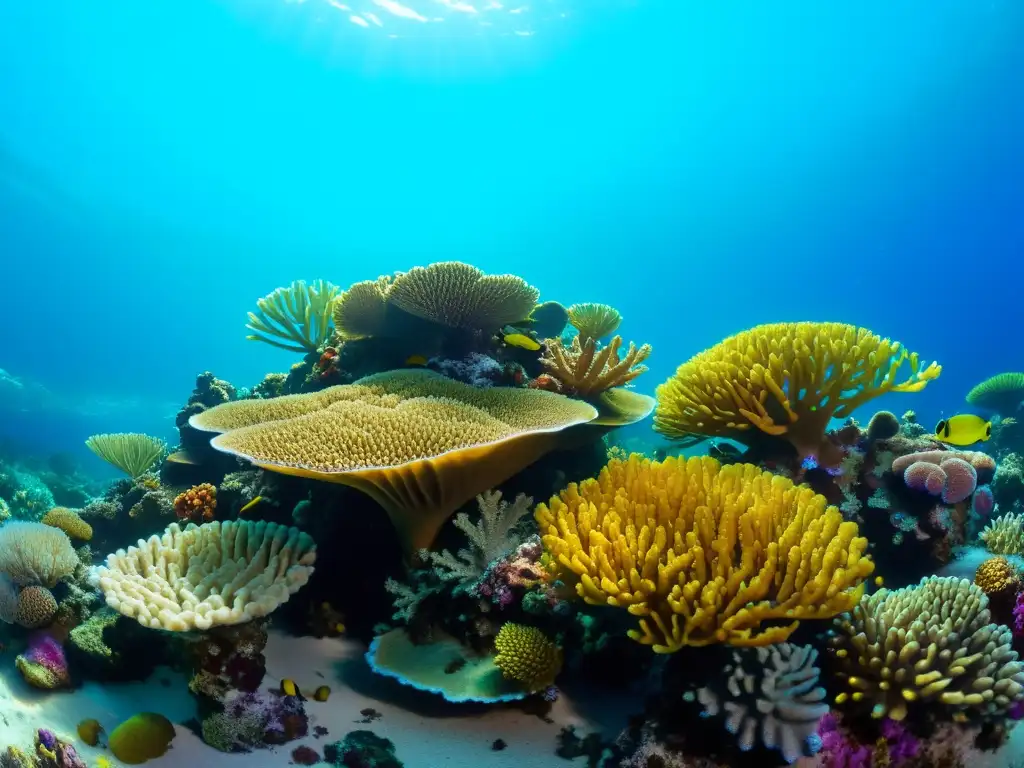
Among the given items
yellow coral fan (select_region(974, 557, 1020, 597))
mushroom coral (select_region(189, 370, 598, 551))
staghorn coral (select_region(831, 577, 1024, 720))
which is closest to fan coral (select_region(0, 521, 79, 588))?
mushroom coral (select_region(189, 370, 598, 551))

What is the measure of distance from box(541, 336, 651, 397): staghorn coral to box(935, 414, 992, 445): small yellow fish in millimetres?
2568

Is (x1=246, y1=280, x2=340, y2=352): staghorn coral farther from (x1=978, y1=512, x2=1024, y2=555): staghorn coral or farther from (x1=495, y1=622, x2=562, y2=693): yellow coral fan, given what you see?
(x1=978, y1=512, x2=1024, y2=555): staghorn coral

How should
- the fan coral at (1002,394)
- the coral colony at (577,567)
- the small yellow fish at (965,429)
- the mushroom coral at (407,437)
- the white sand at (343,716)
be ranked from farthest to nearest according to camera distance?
the fan coral at (1002,394) → the small yellow fish at (965,429) → the mushroom coral at (407,437) → the white sand at (343,716) → the coral colony at (577,567)

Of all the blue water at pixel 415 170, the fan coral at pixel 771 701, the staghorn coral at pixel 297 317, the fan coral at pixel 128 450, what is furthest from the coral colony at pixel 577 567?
the blue water at pixel 415 170

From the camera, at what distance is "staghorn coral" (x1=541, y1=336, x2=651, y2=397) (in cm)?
490

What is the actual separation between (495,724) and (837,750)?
185 cm

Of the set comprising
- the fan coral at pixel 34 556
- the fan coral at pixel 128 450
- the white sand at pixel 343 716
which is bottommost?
the white sand at pixel 343 716

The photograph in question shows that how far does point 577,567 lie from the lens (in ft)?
8.61

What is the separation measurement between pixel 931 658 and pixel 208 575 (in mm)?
4134

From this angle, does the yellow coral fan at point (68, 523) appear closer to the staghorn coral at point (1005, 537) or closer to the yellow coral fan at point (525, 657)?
the yellow coral fan at point (525, 657)

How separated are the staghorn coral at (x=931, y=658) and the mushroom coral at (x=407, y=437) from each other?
80.1 inches

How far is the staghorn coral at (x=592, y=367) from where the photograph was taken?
4898mm

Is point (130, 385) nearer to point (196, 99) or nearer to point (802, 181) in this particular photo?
point (196, 99)

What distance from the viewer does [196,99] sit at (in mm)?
65625
